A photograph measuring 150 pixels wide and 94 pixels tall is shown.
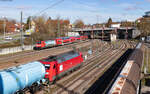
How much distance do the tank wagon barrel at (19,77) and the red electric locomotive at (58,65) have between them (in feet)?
3.90

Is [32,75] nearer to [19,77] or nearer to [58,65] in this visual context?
[19,77]

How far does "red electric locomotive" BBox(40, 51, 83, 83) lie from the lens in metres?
16.8

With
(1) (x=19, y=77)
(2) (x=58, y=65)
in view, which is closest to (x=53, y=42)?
(2) (x=58, y=65)

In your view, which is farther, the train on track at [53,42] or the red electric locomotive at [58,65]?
the train on track at [53,42]

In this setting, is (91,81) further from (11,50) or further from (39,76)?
(11,50)

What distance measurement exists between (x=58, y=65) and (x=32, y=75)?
4834mm

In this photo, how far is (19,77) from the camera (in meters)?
12.5

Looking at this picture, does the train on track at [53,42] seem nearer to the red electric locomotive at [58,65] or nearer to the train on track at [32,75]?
the red electric locomotive at [58,65]

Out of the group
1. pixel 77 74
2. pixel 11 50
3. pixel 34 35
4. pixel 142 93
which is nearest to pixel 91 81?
pixel 77 74

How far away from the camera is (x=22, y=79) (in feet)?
42.0

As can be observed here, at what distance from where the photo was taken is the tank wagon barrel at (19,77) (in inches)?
442

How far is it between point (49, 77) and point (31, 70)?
3.13 metres

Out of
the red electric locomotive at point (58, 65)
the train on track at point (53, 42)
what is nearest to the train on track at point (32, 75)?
the red electric locomotive at point (58, 65)

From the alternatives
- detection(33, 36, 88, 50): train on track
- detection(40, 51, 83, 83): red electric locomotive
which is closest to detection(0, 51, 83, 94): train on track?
detection(40, 51, 83, 83): red electric locomotive
